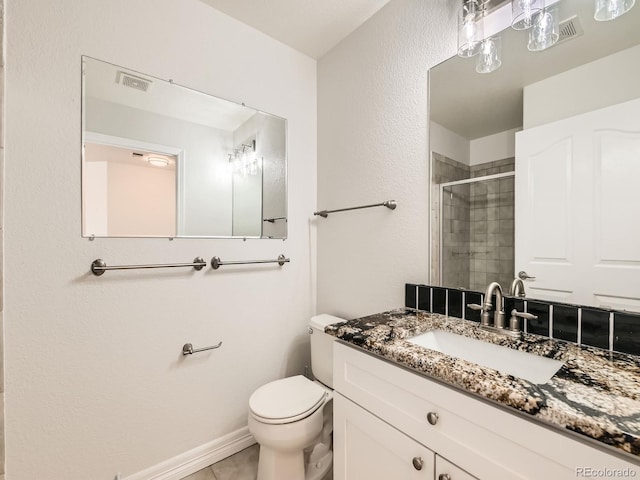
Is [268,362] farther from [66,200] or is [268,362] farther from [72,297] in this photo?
[66,200]

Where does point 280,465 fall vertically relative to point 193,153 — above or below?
below

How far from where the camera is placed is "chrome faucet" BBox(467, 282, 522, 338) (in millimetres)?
1040

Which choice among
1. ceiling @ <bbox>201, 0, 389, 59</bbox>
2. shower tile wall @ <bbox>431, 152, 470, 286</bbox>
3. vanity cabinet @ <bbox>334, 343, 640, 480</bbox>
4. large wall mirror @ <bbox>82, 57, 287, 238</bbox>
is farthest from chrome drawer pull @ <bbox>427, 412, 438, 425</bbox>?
ceiling @ <bbox>201, 0, 389, 59</bbox>

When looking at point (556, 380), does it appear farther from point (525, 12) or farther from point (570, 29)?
point (525, 12)

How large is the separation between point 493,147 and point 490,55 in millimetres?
391

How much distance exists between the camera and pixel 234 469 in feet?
5.01

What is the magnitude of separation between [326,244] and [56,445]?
1.60m

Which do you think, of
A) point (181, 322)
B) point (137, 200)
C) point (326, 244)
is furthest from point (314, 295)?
point (137, 200)

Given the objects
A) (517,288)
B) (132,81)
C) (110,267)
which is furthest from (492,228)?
(132,81)

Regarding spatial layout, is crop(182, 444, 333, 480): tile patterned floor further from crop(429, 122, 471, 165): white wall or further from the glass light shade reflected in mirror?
the glass light shade reflected in mirror

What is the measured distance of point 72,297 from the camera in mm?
1229

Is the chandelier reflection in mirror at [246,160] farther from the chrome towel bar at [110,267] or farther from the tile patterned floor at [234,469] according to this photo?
the tile patterned floor at [234,469]

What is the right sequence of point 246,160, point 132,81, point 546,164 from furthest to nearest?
1. point 246,160
2. point 132,81
3. point 546,164

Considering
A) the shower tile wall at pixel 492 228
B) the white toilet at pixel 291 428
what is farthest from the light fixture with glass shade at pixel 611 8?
the white toilet at pixel 291 428
